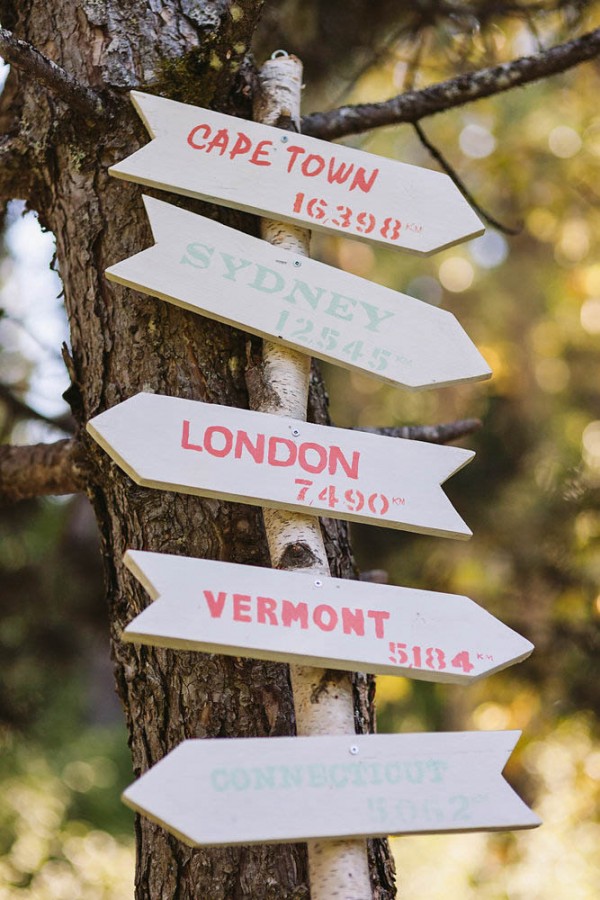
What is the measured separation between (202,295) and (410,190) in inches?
12.3

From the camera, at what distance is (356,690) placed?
1.04 metres

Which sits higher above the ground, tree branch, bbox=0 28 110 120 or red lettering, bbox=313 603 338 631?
tree branch, bbox=0 28 110 120

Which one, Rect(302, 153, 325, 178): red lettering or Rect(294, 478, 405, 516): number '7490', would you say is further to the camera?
Rect(302, 153, 325, 178): red lettering

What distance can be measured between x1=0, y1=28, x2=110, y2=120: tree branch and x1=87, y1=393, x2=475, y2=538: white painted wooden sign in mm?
425

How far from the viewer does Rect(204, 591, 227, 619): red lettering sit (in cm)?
81

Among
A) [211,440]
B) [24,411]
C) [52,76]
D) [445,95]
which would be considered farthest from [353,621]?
[24,411]

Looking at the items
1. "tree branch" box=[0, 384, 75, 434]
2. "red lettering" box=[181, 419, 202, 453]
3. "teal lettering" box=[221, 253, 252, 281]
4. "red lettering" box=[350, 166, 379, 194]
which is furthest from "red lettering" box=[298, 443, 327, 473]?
"tree branch" box=[0, 384, 75, 434]

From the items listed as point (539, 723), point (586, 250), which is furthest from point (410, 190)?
point (586, 250)

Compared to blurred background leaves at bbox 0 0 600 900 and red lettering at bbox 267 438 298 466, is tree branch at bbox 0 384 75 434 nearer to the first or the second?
blurred background leaves at bbox 0 0 600 900

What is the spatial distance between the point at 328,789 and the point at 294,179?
0.70m

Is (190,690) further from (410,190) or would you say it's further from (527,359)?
(527,359)

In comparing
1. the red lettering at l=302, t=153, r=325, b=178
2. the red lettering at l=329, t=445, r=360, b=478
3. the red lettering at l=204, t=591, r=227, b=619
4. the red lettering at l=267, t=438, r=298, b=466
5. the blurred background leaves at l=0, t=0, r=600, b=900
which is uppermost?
the red lettering at l=302, t=153, r=325, b=178

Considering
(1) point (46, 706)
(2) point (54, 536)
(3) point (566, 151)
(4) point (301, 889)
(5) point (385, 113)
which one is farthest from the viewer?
(3) point (566, 151)

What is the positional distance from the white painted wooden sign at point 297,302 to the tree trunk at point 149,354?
0.29 feet
